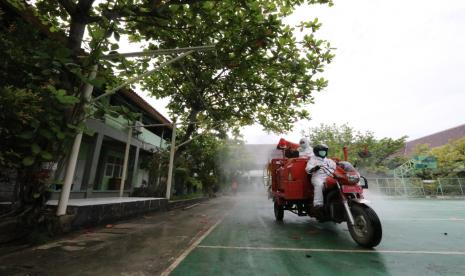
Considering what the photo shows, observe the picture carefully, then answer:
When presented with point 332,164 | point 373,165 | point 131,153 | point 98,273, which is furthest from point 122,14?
point 373,165

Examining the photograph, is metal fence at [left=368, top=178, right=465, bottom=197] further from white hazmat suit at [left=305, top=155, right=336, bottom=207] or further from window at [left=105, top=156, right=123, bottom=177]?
white hazmat suit at [left=305, top=155, right=336, bottom=207]

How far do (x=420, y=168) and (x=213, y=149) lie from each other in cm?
2409

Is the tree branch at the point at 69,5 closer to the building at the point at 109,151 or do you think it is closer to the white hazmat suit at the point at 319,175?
the white hazmat suit at the point at 319,175

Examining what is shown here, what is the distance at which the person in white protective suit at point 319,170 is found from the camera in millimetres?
5262

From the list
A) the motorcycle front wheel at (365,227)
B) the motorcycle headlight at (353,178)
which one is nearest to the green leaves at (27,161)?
the motorcycle front wheel at (365,227)

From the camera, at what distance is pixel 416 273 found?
3.05 meters

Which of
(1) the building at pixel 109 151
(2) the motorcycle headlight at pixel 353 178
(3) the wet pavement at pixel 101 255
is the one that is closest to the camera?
(3) the wet pavement at pixel 101 255

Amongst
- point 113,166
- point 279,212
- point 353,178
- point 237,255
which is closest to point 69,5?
point 237,255

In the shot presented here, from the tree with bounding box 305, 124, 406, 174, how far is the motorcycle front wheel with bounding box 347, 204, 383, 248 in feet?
87.6

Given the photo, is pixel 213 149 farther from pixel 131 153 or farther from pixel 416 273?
pixel 416 273

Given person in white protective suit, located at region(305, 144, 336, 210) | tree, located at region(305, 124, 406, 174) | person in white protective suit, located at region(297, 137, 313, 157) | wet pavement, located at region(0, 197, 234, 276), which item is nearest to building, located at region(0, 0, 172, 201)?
wet pavement, located at region(0, 197, 234, 276)

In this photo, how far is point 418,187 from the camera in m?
26.9

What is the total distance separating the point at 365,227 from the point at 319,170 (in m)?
1.49

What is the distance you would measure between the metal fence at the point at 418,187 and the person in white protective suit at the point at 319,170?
26009 millimetres
